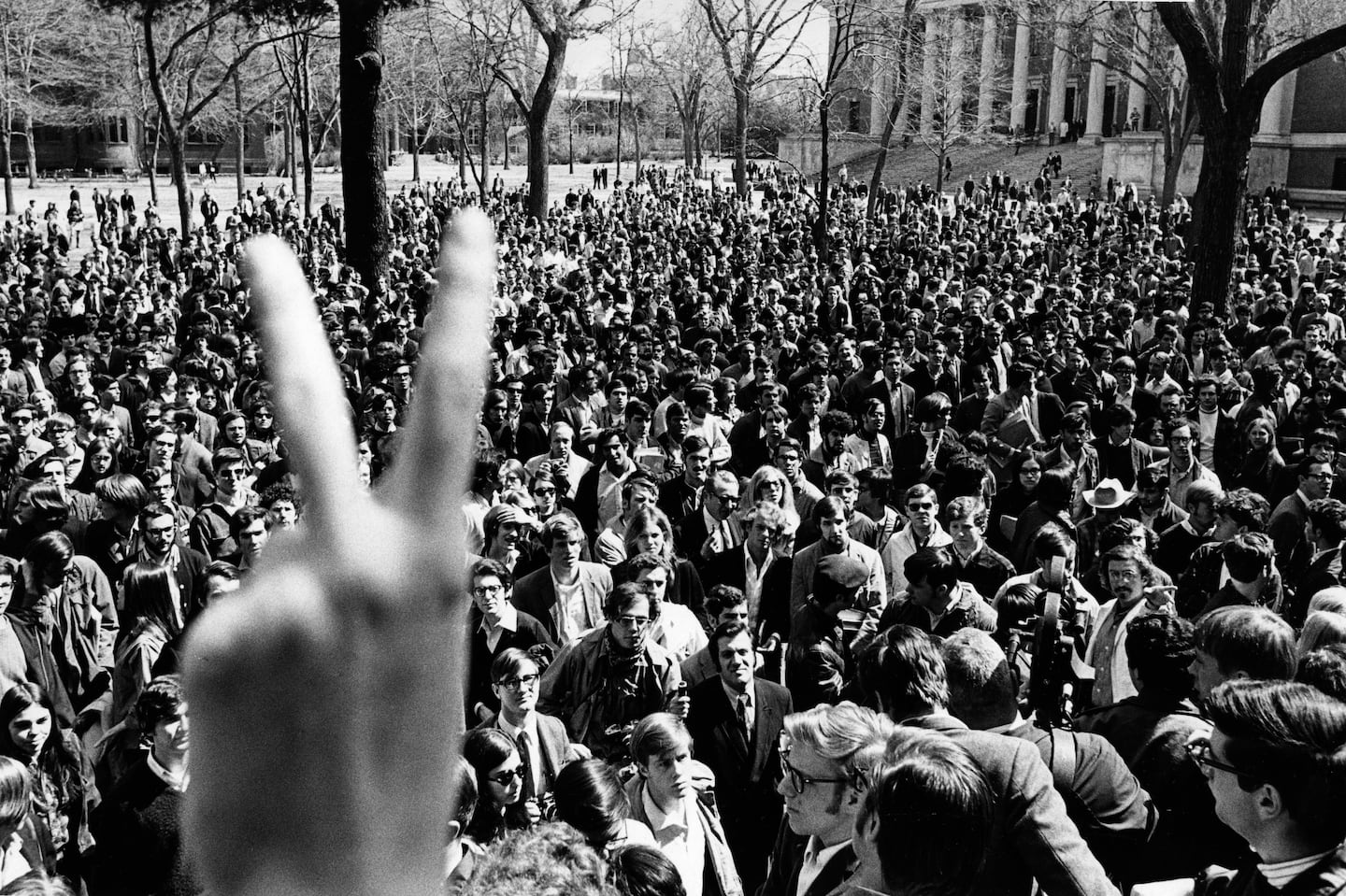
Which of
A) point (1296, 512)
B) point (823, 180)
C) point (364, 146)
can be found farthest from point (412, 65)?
point (1296, 512)

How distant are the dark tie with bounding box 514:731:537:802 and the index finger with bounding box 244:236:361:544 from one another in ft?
13.0

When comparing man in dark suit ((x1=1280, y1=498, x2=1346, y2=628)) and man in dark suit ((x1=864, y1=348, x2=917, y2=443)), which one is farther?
man in dark suit ((x1=864, y1=348, x2=917, y2=443))

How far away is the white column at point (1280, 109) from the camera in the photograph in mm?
54312

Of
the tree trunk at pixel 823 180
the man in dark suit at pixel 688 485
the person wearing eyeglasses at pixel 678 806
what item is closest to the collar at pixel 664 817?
the person wearing eyeglasses at pixel 678 806

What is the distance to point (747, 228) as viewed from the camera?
30.2 metres

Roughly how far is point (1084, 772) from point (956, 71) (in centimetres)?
5251

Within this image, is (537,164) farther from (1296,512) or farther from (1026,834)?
(1026,834)

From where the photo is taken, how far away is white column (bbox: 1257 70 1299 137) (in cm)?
5431

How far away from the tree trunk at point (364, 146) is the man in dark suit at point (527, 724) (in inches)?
578

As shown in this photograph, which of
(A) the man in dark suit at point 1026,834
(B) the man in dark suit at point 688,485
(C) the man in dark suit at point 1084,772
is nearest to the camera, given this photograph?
(A) the man in dark suit at point 1026,834

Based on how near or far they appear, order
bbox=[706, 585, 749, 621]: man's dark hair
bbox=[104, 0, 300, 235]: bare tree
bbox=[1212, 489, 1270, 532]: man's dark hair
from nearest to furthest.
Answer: bbox=[706, 585, 749, 621]: man's dark hair, bbox=[1212, 489, 1270, 532]: man's dark hair, bbox=[104, 0, 300, 235]: bare tree

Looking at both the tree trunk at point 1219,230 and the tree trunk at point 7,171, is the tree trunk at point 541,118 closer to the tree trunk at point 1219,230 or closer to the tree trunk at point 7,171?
the tree trunk at point 1219,230

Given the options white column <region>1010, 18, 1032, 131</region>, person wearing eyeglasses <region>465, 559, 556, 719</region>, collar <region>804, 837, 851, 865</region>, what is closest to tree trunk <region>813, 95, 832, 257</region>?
person wearing eyeglasses <region>465, 559, 556, 719</region>

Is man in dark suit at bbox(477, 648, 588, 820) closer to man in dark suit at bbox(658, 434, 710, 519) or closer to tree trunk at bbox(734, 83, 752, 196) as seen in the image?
man in dark suit at bbox(658, 434, 710, 519)
